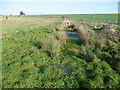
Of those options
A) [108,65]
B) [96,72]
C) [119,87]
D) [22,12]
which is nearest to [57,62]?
[96,72]

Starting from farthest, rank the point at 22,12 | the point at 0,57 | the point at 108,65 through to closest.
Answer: the point at 22,12 → the point at 0,57 → the point at 108,65

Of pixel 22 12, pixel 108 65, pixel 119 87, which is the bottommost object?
pixel 119 87

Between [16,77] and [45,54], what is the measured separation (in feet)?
10.7

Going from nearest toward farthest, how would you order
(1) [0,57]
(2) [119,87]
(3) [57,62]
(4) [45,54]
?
(2) [119,87], (3) [57,62], (1) [0,57], (4) [45,54]

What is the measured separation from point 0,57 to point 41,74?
3921 millimetres

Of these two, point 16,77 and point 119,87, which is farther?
point 16,77

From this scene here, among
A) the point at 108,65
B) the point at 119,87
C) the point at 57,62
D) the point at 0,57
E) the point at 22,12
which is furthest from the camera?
the point at 22,12

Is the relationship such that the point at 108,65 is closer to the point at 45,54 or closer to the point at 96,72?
the point at 96,72

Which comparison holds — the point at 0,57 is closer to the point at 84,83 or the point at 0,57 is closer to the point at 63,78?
the point at 63,78

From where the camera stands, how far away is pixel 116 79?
536cm

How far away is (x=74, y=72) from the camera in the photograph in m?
6.12

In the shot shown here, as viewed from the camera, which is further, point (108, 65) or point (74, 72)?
point (108, 65)

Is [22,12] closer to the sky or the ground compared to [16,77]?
closer to the sky

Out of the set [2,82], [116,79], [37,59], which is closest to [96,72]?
[116,79]
